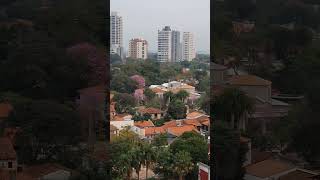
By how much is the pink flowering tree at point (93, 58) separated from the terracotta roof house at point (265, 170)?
99cm

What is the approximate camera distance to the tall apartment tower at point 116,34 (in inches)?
102

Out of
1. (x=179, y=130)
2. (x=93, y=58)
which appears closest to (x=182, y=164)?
(x=179, y=130)

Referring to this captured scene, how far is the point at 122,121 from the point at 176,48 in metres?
0.65

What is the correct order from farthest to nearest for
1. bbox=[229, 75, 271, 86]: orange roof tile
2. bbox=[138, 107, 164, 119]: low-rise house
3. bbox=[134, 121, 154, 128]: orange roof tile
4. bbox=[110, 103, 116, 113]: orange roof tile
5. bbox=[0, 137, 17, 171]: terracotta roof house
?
bbox=[138, 107, 164, 119]: low-rise house < bbox=[134, 121, 154, 128]: orange roof tile < bbox=[110, 103, 116, 113]: orange roof tile < bbox=[229, 75, 271, 86]: orange roof tile < bbox=[0, 137, 17, 171]: terracotta roof house

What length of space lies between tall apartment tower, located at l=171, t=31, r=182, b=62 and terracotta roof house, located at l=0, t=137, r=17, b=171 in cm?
122

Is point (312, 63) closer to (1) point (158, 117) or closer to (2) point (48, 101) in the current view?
(1) point (158, 117)

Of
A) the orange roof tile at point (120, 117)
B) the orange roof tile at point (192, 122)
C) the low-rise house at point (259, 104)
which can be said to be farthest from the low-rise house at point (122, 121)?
the low-rise house at point (259, 104)

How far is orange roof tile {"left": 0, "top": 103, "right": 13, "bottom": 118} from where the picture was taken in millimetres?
2436

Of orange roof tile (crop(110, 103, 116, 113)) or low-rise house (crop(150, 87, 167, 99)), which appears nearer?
orange roof tile (crop(110, 103, 116, 113))

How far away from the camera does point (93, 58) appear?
250 centimetres

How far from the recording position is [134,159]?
2748 millimetres

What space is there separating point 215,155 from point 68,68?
99cm

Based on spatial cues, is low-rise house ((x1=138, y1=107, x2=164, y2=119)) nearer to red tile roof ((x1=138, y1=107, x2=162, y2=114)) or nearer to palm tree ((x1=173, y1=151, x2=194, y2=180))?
red tile roof ((x1=138, y1=107, x2=162, y2=114))

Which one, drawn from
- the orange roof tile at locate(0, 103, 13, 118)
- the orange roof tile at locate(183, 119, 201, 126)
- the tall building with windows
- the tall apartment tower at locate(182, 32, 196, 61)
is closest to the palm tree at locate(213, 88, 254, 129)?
the orange roof tile at locate(183, 119, 201, 126)
